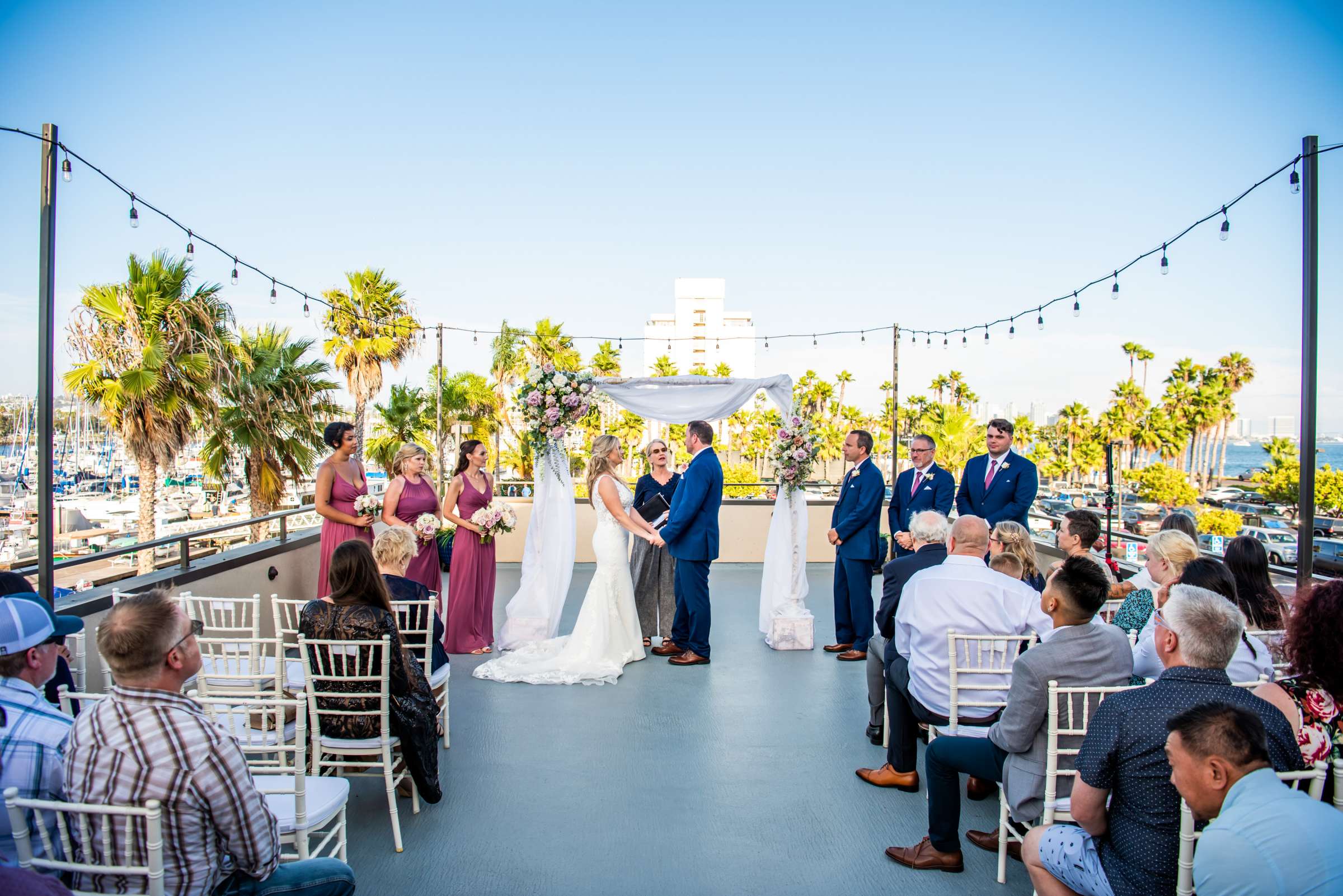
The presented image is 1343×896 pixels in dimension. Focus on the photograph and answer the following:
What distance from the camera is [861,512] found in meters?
5.73

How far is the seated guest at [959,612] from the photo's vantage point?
303 cm

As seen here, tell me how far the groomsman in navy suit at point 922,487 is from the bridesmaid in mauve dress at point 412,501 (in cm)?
372

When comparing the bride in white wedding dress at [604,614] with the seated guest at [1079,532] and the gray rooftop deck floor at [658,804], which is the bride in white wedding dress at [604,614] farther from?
the seated guest at [1079,532]

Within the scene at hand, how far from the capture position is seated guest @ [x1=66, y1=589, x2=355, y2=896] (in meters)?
1.58

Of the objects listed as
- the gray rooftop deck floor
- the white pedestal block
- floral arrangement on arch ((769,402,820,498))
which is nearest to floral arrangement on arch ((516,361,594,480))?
floral arrangement on arch ((769,402,820,498))

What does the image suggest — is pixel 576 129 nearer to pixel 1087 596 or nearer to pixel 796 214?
pixel 796 214

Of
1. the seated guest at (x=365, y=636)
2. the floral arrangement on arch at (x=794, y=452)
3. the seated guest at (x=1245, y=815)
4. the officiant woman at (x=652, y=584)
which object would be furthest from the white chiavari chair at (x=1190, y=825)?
the floral arrangement on arch at (x=794, y=452)

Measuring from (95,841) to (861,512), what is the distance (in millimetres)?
4968

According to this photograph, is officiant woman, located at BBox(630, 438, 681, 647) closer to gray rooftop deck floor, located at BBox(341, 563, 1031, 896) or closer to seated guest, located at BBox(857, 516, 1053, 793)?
gray rooftop deck floor, located at BBox(341, 563, 1031, 896)

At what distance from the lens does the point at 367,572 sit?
2.94m

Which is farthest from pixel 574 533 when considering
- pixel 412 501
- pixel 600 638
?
pixel 412 501

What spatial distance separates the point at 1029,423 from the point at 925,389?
10.3m

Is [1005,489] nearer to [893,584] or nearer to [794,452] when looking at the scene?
[794,452]


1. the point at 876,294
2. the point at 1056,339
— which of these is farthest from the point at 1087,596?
the point at 1056,339
